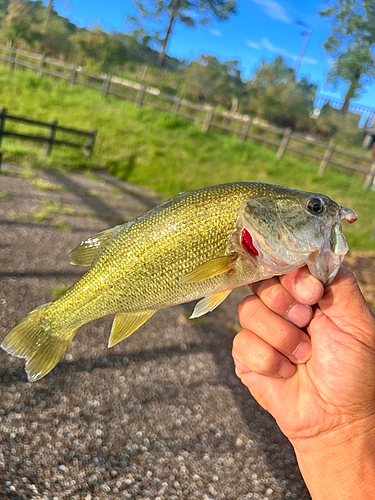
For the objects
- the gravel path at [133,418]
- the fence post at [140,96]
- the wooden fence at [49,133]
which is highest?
the fence post at [140,96]

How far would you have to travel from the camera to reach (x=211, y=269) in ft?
6.18

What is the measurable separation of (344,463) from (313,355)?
579mm

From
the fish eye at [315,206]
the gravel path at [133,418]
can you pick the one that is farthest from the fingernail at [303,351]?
the gravel path at [133,418]

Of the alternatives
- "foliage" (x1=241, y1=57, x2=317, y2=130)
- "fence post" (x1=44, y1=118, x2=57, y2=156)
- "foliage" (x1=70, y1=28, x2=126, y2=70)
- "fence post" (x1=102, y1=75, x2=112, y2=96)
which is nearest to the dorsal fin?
"fence post" (x1=44, y1=118, x2=57, y2=156)

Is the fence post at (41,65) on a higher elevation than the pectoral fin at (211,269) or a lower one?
higher

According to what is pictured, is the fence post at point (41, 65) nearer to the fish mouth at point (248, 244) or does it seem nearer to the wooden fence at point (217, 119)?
the wooden fence at point (217, 119)

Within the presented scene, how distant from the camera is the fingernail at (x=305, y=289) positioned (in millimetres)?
1940

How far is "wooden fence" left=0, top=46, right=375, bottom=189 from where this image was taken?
1723 centimetres

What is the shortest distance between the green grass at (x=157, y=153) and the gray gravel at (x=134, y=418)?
7.37 meters

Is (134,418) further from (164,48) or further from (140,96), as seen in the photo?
(164,48)

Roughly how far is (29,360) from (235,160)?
47.8 ft

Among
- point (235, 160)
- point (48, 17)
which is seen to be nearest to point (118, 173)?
point (235, 160)

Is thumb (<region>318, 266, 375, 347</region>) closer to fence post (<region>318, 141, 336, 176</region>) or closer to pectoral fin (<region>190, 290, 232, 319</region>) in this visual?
pectoral fin (<region>190, 290, 232, 319</region>)

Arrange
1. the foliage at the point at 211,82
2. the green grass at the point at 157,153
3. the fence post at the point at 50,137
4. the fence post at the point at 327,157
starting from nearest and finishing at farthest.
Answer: the fence post at the point at 50,137 < the green grass at the point at 157,153 < the fence post at the point at 327,157 < the foliage at the point at 211,82
